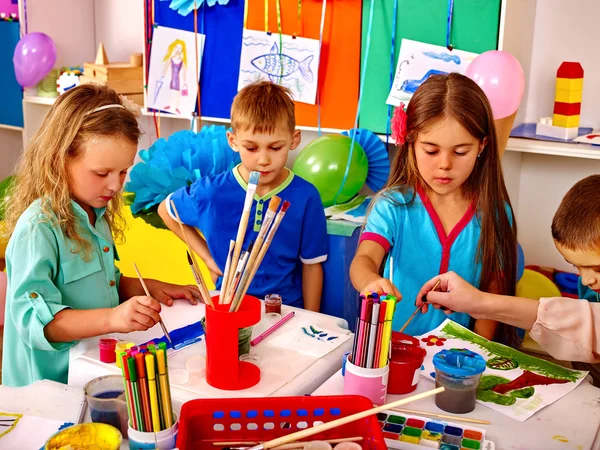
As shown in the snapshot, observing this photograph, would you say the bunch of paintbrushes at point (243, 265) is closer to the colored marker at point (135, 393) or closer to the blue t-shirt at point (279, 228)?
the colored marker at point (135, 393)

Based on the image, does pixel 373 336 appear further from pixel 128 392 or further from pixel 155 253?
pixel 155 253

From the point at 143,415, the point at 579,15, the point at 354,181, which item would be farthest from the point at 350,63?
the point at 143,415

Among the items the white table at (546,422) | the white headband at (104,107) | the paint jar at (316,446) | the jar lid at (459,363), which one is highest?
the white headband at (104,107)

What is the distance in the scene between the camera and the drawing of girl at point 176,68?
9.21 ft

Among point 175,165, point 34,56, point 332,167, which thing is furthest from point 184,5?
point 332,167

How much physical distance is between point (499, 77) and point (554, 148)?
0.45 m

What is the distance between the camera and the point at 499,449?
92 cm

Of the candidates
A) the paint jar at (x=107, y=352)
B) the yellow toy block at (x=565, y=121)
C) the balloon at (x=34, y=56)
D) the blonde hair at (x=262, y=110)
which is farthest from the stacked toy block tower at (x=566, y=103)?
the balloon at (x=34, y=56)

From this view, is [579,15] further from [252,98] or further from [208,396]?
[208,396]

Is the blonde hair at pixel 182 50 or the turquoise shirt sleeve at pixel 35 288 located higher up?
the blonde hair at pixel 182 50

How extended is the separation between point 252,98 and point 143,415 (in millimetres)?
1025

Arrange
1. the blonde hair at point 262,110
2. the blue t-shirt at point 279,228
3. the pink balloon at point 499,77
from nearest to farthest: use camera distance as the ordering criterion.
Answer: the blonde hair at point 262,110 → the blue t-shirt at point 279,228 → the pink balloon at point 499,77

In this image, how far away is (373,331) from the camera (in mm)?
975

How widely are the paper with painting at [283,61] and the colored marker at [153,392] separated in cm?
182
